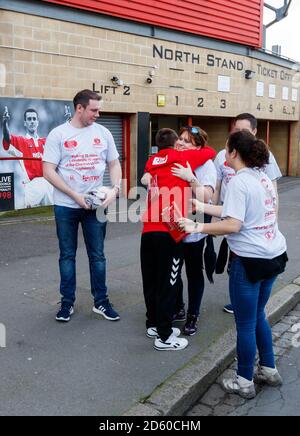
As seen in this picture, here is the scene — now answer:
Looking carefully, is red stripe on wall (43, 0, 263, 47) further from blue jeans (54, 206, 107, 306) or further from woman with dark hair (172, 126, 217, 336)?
woman with dark hair (172, 126, 217, 336)

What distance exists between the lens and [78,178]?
4.29 metres

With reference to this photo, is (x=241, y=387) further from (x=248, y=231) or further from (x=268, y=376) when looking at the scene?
(x=248, y=231)

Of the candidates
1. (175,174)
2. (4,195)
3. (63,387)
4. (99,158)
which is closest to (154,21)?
(4,195)

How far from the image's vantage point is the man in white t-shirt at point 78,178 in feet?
13.8

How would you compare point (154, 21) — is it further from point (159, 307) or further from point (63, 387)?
point (63, 387)

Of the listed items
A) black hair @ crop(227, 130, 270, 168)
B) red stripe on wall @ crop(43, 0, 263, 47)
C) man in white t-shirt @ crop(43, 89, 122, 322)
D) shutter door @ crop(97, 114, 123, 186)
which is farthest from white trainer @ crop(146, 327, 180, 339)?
red stripe on wall @ crop(43, 0, 263, 47)

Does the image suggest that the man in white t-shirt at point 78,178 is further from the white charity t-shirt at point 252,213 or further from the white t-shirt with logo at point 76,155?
the white charity t-shirt at point 252,213

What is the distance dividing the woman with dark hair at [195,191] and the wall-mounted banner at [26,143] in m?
6.03

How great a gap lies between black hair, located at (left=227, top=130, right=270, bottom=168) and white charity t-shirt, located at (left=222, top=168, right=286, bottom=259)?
60 mm

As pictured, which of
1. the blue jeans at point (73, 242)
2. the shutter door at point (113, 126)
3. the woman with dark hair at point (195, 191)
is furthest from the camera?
the shutter door at point (113, 126)

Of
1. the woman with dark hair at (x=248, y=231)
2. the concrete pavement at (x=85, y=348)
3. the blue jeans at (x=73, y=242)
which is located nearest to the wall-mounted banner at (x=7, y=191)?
the concrete pavement at (x=85, y=348)

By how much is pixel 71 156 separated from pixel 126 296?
1.76m

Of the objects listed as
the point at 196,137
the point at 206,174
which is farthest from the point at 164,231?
the point at 196,137

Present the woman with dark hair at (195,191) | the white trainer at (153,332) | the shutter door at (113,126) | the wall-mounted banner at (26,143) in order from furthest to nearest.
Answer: the shutter door at (113,126) < the wall-mounted banner at (26,143) < the white trainer at (153,332) < the woman with dark hair at (195,191)
